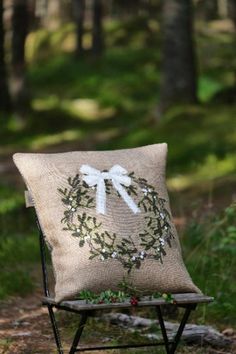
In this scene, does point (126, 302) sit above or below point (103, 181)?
below

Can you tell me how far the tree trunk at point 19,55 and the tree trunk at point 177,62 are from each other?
6.38 m

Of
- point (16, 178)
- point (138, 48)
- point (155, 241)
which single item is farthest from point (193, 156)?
point (138, 48)

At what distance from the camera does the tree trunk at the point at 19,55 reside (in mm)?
21688

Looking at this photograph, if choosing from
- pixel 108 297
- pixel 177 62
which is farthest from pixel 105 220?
pixel 177 62

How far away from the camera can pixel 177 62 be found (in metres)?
15.9

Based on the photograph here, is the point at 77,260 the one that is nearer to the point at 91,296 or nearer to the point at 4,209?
the point at 91,296

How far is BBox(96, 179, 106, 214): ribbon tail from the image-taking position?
5.46 meters

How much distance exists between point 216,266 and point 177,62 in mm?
8522

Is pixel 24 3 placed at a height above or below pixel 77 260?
above

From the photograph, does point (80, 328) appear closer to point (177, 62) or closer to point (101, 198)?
point (101, 198)

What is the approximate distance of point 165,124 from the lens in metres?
15.1

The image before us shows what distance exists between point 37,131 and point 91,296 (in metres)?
16.6

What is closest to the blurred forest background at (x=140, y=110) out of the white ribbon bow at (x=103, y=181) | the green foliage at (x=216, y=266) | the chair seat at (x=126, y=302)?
the green foliage at (x=216, y=266)

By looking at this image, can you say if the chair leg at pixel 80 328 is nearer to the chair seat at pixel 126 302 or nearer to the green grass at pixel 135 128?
the chair seat at pixel 126 302
